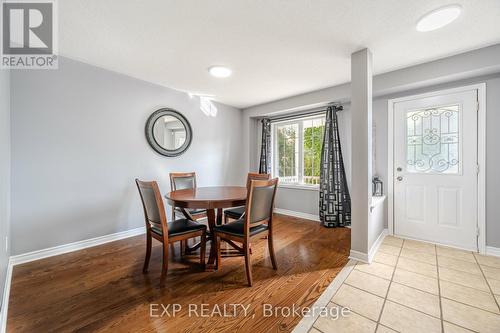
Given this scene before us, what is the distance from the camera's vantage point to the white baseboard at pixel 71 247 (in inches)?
85.0

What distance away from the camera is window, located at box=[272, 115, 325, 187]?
3.95 meters

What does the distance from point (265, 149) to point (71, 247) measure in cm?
345

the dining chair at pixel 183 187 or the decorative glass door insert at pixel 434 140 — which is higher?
the decorative glass door insert at pixel 434 140

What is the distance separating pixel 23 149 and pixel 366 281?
368 cm

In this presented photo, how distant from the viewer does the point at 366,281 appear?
6.07 feet

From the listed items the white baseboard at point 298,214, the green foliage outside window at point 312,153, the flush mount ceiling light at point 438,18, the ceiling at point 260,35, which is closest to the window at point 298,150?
the green foliage outside window at point 312,153

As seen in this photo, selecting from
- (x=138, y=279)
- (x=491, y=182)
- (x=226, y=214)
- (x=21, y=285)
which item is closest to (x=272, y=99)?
(x=226, y=214)

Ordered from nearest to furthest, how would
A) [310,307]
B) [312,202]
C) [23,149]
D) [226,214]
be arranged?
[310,307]
[23,149]
[226,214]
[312,202]

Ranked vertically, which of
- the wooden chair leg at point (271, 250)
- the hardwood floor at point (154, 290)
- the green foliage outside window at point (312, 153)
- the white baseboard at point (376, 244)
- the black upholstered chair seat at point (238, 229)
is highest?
the green foliage outside window at point (312, 153)

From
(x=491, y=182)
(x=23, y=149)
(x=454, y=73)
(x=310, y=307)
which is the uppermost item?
(x=454, y=73)

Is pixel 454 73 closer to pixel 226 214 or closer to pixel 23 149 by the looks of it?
pixel 226 214

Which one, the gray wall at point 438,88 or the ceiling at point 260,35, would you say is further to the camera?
the gray wall at point 438,88

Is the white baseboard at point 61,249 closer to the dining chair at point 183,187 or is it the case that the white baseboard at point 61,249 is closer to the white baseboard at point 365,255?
the dining chair at point 183,187

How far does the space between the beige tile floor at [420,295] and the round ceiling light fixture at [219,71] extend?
107 inches
